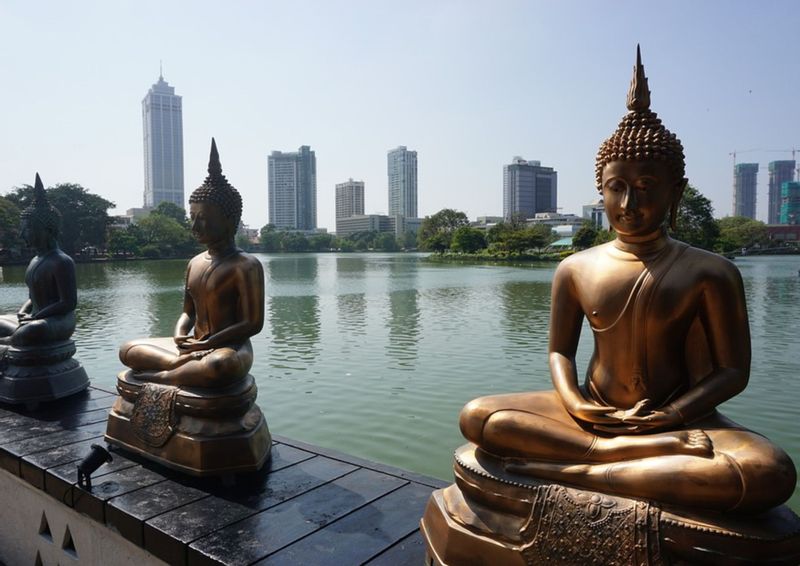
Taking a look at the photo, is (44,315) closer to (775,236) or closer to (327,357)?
(327,357)

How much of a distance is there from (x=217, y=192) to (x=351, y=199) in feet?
411

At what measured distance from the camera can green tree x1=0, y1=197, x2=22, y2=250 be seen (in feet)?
124

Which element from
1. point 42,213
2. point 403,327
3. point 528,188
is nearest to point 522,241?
point 403,327

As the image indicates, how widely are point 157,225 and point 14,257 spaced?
47.4ft

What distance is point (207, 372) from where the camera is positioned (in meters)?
4.00

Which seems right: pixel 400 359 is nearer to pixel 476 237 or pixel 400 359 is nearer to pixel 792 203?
pixel 476 237

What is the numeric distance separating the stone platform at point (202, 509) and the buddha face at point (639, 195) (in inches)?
75.5

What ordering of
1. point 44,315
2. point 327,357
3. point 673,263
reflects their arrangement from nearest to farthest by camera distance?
point 673,263, point 44,315, point 327,357

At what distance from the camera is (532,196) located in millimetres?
106000

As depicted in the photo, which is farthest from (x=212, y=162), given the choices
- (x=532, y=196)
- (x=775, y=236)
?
(x=532, y=196)

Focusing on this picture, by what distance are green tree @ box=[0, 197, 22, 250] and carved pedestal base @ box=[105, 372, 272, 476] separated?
39.9 meters

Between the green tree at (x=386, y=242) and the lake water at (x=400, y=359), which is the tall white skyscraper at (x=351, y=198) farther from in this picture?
the lake water at (x=400, y=359)

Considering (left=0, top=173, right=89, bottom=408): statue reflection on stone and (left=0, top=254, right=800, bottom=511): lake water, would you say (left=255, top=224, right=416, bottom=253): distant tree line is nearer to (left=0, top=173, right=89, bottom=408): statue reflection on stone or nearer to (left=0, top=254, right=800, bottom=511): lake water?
(left=0, top=254, right=800, bottom=511): lake water

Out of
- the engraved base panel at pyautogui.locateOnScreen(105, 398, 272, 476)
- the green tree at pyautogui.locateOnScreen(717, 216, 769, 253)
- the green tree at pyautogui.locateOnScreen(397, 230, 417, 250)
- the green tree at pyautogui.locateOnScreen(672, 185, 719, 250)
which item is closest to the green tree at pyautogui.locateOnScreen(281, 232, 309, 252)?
the green tree at pyautogui.locateOnScreen(397, 230, 417, 250)
